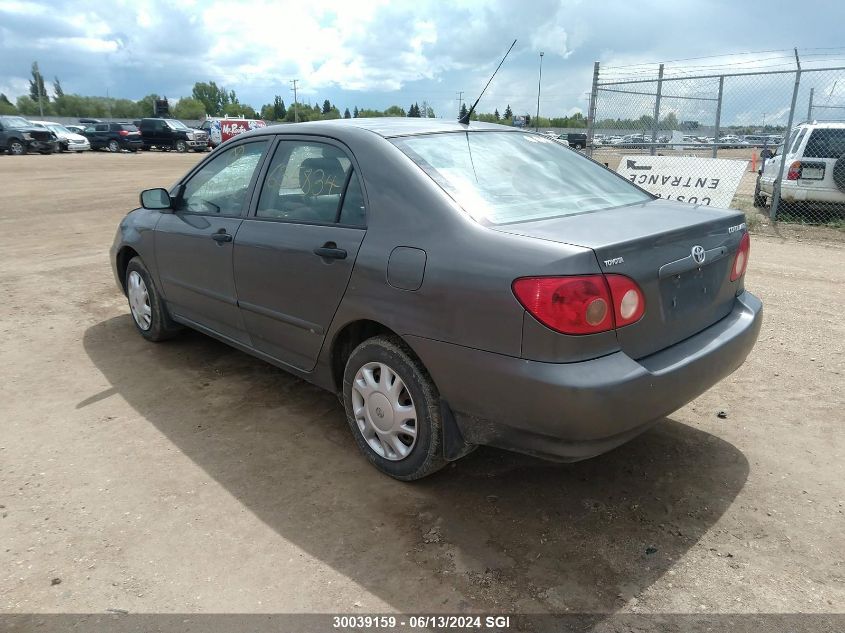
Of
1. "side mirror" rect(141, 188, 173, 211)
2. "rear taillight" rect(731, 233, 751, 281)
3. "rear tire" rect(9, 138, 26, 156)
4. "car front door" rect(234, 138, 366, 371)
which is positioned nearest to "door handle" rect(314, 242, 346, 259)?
"car front door" rect(234, 138, 366, 371)

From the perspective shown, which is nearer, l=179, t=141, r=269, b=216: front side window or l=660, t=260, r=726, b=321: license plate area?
l=660, t=260, r=726, b=321: license plate area

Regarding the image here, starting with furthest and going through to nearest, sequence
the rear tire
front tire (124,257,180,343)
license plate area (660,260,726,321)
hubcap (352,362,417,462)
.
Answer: the rear tire < front tire (124,257,180,343) < hubcap (352,362,417,462) < license plate area (660,260,726,321)

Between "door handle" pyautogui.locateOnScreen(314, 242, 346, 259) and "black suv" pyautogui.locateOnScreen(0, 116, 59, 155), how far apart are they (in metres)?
32.4

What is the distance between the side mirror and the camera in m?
4.34

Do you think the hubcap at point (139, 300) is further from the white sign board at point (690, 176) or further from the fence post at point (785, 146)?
the fence post at point (785, 146)

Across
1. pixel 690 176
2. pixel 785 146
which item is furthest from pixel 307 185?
pixel 785 146

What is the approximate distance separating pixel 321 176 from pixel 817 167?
9347 mm

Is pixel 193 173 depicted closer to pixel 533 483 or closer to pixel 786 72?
pixel 533 483

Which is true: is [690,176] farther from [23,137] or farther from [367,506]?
[23,137]

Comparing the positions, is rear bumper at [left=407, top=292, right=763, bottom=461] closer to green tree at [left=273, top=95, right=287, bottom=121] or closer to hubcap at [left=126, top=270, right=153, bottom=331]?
hubcap at [left=126, top=270, right=153, bottom=331]

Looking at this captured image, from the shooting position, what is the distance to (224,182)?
13.3ft

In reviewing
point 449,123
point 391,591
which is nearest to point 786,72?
point 449,123

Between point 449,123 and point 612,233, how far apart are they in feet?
4.82

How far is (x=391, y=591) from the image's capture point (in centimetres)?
238
